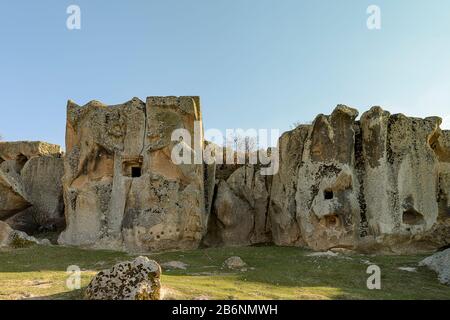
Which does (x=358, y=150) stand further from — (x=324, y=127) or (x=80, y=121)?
(x=80, y=121)

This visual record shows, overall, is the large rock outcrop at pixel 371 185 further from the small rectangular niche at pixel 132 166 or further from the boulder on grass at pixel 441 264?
the small rectangular niche at pixel 132 166

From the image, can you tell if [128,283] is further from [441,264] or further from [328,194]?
[328,194]

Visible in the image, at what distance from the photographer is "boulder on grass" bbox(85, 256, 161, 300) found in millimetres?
10453

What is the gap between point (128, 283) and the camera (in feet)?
34.9

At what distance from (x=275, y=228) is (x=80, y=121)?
11.4 metres

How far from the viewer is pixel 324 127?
78.9ft

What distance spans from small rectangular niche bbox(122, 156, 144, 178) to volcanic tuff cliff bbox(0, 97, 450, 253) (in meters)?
0.05

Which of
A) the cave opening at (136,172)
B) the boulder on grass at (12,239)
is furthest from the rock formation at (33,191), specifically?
the cave opening at (136,172)

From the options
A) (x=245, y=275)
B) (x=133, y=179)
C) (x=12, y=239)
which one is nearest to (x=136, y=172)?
(x=133, y=179)

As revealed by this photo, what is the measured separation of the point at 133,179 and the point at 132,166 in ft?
3.65

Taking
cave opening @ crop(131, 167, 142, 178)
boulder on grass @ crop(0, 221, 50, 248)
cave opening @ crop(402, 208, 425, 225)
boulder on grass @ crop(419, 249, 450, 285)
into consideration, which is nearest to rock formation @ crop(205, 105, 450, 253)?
cave opening @ crop(402, 208, 425, 225)

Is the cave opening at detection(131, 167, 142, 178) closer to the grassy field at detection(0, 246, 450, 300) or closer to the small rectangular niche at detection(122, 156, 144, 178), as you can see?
the small rectangular niche at detection(122, 156, 144, 178)
